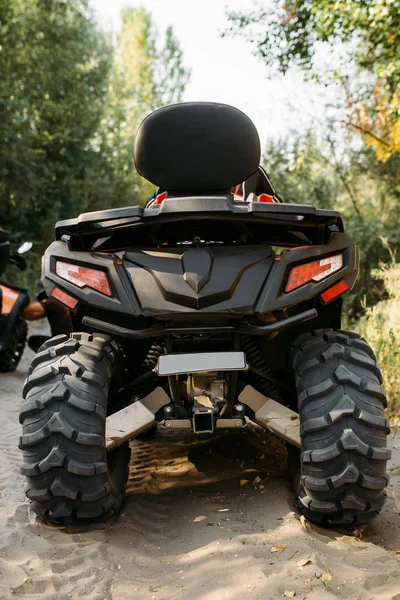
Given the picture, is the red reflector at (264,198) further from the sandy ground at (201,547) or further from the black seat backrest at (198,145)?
the sandy ground at (201,547)

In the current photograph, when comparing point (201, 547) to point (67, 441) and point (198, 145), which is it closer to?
point (67, 441)

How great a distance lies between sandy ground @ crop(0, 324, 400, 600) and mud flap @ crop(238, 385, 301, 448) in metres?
0.36

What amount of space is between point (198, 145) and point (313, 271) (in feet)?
2.86

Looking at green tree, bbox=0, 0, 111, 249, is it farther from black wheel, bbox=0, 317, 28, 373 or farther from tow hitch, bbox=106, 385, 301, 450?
tow hitch, bbox=106, 385, 301, 450

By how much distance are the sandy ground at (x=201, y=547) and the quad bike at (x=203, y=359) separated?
14 cm

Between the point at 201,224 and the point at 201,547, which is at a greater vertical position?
the point at 201,224

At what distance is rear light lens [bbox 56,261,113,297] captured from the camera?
2697 mm

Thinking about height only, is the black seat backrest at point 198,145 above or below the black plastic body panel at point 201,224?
above

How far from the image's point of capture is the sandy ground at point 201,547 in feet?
7.06

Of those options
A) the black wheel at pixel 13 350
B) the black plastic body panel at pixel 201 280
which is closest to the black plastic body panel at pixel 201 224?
the black plastic body panel at pixel 201 280

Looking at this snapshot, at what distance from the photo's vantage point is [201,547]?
98.7 inches

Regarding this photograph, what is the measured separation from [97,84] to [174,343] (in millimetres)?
18914

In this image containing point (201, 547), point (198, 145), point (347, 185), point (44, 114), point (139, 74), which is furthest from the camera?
point (139, 74)

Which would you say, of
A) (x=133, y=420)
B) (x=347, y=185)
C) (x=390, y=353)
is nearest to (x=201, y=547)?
(x=133, y=420)
